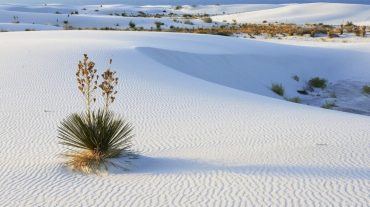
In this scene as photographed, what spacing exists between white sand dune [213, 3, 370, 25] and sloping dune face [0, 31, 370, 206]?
43.1 m

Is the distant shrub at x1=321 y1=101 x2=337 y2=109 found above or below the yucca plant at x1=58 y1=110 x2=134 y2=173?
below

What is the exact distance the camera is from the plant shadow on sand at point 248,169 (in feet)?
22.4

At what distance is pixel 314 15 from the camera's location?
6169cm

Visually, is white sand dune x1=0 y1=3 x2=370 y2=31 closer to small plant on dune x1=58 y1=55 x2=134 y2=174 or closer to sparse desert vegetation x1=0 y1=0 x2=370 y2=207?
sparse desert vegetation x1=0 y1=0 x2=370 y2=207

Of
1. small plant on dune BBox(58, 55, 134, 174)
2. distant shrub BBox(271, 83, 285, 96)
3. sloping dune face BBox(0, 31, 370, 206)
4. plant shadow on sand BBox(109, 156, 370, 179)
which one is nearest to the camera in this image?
sloping dune face BBox(0, 31, 370, 206)

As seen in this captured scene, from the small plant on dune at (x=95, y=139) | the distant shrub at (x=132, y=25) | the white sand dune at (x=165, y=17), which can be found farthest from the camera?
the white sand dune at (x=165, y=17)

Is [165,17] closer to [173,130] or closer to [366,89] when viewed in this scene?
[366,89]

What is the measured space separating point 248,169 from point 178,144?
1923 millimetres

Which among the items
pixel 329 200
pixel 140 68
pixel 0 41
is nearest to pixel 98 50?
pixel 140 68

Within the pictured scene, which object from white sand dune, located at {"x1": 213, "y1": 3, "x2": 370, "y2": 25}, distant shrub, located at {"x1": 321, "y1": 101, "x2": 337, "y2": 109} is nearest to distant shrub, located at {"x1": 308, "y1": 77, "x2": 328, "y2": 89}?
distant shrub, located at {"x1": 321, "y1": 101, "x2": 337, "y2": 109}

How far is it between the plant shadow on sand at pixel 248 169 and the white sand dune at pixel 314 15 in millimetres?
50290

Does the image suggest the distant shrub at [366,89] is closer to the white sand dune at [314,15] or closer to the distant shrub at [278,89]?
the distant shrub at [278,89]

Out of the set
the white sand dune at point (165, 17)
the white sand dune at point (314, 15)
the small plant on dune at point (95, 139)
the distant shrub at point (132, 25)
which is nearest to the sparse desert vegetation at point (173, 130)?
the small plant on dune at point (95, 139)

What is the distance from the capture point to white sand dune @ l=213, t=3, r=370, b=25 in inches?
2301
